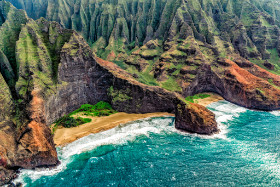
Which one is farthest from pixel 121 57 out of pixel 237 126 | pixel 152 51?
pixel 237 126

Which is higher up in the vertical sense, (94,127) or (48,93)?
(48,93)

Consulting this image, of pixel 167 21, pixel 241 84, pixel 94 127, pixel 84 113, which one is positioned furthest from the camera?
pixel 167 21

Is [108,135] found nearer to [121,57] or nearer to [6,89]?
[6,89]

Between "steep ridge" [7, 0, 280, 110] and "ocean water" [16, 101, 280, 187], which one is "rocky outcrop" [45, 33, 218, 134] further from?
"steep ridge" [7, 0, 280, 110]

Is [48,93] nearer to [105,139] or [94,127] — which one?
[94,127]

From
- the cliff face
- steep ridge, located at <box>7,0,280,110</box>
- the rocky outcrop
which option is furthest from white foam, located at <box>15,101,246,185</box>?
the cliff face

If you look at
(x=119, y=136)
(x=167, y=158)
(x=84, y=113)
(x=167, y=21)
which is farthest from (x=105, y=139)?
(x=167, y=21)
